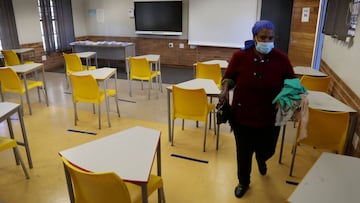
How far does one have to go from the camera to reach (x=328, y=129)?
238cm

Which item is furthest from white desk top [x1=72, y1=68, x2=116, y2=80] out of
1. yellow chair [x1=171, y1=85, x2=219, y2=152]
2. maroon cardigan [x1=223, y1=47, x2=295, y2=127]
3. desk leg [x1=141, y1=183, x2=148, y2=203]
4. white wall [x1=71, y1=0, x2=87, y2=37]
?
white wall [x1=71, y1=0, x2=87, y2=37]

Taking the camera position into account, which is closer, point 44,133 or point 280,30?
point 44,133

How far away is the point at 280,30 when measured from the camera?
6438 mm

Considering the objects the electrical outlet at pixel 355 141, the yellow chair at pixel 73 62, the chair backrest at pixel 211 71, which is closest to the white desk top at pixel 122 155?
the electrical outlet at pixel 355 141

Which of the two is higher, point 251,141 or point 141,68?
point 141,68

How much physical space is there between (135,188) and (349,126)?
185 centimetres

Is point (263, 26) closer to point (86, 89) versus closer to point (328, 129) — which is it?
point (328, 129)

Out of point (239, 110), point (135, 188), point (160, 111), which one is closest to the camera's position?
point (135, 188)

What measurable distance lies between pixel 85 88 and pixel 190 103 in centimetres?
154

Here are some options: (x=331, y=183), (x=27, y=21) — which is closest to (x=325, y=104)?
(x=331, y=183)

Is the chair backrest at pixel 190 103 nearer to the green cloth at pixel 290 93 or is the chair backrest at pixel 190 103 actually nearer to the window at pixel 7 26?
the green cloth at pixel 290 93

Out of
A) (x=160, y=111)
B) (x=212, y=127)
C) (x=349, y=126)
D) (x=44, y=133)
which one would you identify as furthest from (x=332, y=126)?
(x=44, y=133)

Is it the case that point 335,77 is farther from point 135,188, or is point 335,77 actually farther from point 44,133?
point 44,133

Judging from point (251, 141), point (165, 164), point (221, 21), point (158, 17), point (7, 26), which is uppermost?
point (158, 17)
